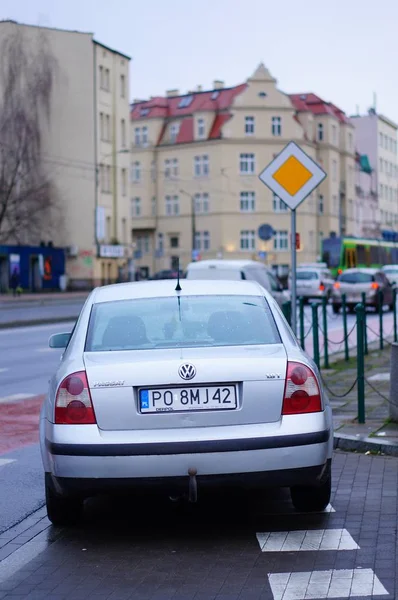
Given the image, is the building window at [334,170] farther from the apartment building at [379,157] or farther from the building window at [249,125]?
the apartment building at [379,157]

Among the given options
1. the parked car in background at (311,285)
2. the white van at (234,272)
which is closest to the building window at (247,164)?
the parked car in background at (311,285)

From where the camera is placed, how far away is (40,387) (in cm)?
1536

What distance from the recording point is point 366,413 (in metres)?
11.3

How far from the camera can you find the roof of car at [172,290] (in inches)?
286

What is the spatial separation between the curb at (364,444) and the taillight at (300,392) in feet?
9.49

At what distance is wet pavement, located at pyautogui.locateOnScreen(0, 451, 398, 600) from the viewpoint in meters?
5.23

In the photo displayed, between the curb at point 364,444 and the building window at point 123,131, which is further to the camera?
the building window at point 123,131

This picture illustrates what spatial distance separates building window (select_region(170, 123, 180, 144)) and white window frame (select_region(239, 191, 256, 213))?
8.41 metres

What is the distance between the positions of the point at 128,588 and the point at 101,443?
963mm

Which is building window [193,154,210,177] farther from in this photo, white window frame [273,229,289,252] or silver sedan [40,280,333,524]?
silver sedan [40,280,333,524]

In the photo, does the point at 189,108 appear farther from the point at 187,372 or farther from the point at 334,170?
the point at 187,372

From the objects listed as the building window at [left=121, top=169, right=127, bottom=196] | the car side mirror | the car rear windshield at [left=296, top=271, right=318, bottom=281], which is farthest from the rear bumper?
the building window at [left=121, top=169, right=127, bottom=196]

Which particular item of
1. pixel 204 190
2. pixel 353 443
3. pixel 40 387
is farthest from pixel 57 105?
pixel 353 443

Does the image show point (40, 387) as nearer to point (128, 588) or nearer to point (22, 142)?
point (128, 588)
